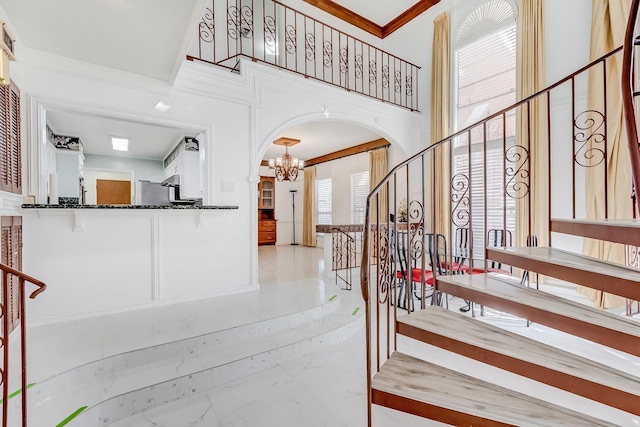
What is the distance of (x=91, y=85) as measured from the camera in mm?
3000

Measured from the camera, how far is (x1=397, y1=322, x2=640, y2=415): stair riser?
1.33m

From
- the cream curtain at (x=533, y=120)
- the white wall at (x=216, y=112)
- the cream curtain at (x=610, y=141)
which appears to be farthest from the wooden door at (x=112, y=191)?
the cream curtain at (x=610, y=141)

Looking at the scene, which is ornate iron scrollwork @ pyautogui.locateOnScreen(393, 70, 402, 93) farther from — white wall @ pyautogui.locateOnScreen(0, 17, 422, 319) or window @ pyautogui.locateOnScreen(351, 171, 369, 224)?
window @ pyautogui.locateOnScreen(351, 171, 369, 224)

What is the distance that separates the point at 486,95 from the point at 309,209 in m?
5.78

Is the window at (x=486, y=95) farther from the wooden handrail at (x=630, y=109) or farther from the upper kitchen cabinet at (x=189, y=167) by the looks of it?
the upper kitchen cabinet at (x=189, y=167)

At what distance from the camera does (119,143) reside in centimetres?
591

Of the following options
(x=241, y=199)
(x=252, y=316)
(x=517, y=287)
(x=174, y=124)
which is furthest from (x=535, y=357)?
(x=174, y=124)

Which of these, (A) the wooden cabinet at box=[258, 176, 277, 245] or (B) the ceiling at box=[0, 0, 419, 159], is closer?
(B) the ceiling at box=[0, 0, 419, 159]

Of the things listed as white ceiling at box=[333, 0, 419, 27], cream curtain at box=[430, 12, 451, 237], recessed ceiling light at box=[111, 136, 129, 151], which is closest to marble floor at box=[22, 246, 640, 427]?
cream curtain at box=[430, 12, 451, 237]

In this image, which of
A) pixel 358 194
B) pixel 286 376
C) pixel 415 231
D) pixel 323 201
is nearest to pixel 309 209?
pixel 323 201

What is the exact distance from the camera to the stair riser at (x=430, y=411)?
138 cm

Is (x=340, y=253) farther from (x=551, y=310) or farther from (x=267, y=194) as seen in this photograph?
(x=267, y=194)

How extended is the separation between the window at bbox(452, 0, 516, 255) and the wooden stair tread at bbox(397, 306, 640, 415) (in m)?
2.95

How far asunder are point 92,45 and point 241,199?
206 centimetres
